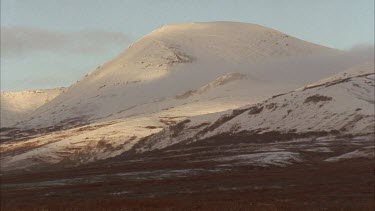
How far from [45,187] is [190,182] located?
21.2 metres

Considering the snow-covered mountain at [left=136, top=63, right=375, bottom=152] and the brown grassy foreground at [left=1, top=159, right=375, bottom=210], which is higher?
the snow-covered mountain at [left=136, top=63, right=375, bottom=152]

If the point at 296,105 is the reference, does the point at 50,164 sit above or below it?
below

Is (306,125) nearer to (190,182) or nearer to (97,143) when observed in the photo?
(97,143)

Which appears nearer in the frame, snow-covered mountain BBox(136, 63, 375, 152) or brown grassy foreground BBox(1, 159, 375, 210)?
brown grassy foreground BBox(1, 159, 375, 210)

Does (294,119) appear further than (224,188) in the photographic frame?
Yes

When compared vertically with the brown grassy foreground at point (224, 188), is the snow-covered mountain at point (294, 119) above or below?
above

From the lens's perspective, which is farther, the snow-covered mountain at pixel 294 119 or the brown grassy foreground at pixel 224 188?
the snow-covered mountain at pixel 294 119

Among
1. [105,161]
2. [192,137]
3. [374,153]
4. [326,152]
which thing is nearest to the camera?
[374,153]

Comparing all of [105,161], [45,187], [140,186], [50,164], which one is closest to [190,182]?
[140,186]

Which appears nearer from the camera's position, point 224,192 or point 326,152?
point 224,192

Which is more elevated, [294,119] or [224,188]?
[294,119]

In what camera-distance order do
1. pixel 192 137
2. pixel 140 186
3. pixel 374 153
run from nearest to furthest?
pixel 140 186
pixel 374 153
pixel 192 137

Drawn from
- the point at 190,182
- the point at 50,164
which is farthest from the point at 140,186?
the point at 50,164

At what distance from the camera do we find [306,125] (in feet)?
509
